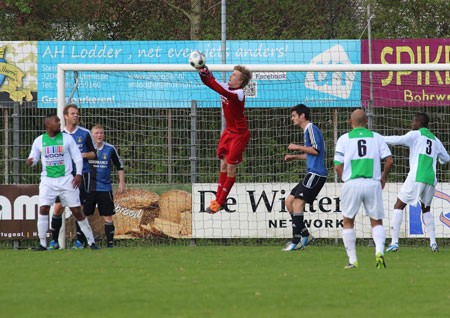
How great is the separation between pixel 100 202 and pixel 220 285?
690cm

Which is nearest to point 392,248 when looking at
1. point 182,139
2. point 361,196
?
point 361,196

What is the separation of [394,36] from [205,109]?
18842 millimetres

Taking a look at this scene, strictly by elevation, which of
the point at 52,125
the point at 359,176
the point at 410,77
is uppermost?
the point at 410,77

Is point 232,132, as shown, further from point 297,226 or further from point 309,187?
point 297,226

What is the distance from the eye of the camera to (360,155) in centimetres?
1261

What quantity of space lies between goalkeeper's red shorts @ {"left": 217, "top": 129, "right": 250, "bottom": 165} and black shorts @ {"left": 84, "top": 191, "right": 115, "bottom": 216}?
9.85ft

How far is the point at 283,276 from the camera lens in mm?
12000

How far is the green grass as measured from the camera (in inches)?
363

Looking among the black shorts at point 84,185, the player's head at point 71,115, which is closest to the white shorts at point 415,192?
the black shorts at point 84,185

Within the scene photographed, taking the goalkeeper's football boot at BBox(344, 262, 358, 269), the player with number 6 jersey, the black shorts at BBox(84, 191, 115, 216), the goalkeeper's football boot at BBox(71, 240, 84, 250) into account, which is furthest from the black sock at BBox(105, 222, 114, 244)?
the player with number 6 jersey

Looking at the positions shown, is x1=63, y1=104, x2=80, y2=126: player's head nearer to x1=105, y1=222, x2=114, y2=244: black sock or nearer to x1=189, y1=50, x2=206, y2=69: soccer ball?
x1=105, y1=222, x2=114, y2=244: black sock

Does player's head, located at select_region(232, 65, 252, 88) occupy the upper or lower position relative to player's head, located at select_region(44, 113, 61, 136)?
upper

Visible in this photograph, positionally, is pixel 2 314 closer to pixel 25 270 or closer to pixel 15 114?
pixel 25 270

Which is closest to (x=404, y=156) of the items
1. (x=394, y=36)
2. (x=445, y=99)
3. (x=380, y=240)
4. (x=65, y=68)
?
(x=445, y=99)
